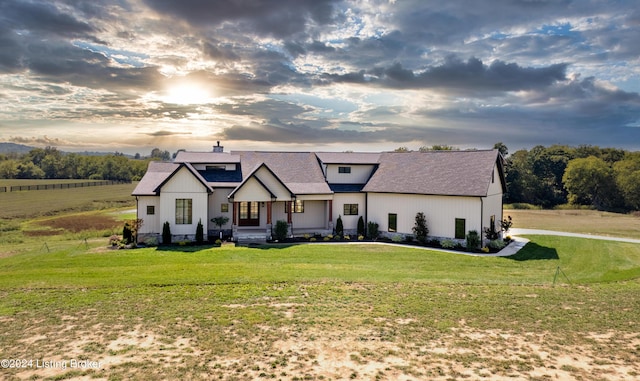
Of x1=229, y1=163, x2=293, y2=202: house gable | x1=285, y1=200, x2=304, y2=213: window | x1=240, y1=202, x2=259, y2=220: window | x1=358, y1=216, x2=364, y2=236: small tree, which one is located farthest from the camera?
x1=285, y1=200, x2=304, y2=213: window

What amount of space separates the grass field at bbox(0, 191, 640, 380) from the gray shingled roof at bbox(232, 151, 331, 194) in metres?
9.38

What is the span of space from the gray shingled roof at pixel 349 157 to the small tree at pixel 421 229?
821 cm

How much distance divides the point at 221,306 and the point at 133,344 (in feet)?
12.0

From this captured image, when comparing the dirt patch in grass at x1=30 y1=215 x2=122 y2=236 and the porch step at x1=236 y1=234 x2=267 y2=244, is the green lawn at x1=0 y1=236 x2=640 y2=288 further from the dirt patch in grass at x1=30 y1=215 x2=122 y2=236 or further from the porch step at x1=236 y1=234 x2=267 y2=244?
the dirt patch in grass at x1=30 y1=215 x2=122 y2=236

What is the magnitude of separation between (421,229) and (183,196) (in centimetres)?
1747

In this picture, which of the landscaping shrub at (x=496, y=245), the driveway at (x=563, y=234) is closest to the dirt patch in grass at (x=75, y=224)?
the landscaping shrub at (x=496, y=245)

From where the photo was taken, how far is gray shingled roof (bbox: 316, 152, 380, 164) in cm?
3459

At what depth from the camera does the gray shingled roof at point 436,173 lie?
27703 millimetres

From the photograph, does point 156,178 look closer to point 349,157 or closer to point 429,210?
point 349,157

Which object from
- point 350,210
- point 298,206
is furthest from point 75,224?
point 350,210

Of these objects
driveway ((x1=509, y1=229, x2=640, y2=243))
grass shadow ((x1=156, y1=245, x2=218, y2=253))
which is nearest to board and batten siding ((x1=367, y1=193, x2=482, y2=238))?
driveway ((x1=509, y1=229, x2=640, y2=243))

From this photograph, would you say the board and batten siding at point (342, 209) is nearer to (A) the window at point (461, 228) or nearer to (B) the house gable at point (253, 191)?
(B) the house gable at point (253, 191)

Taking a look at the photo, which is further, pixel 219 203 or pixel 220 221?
pixel 219 203

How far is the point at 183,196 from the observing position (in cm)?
2819
